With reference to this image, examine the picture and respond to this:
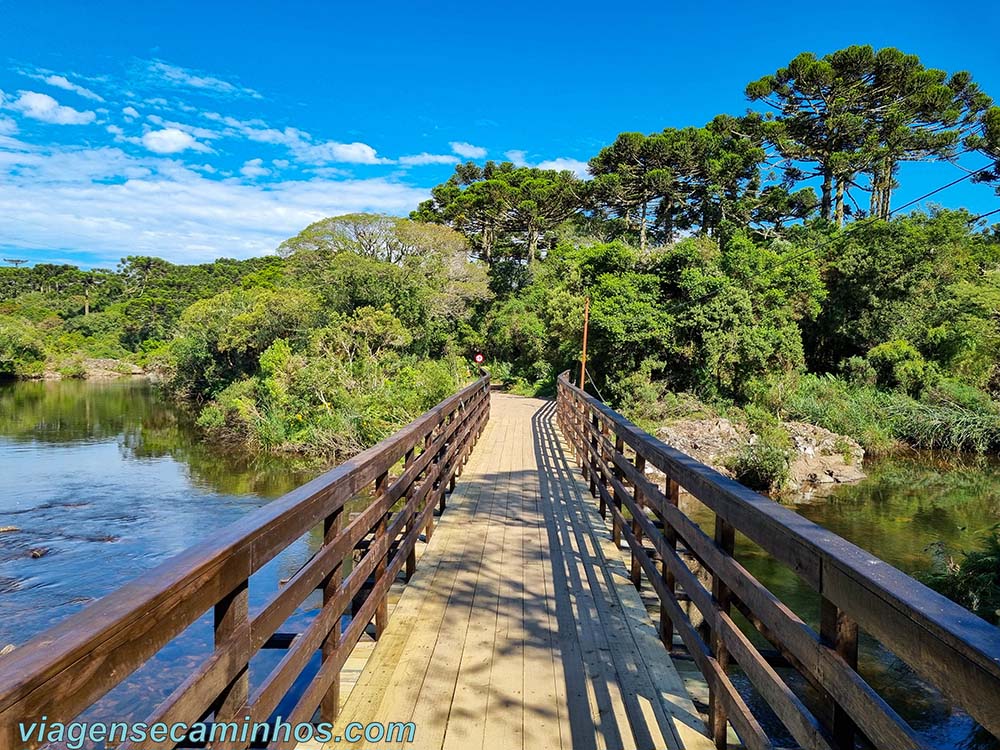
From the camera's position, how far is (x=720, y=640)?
7.26 ft

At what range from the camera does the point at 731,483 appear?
7.53 feet

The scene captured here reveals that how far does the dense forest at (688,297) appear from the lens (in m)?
18.7

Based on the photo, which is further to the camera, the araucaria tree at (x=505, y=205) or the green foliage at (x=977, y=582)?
the araucaria tree at (x=505, y=205)

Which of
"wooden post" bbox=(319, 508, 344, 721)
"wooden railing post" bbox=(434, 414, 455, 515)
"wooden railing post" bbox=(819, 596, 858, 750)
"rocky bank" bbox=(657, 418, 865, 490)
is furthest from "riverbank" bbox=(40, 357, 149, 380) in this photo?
"wooden railing post" bbox=(819, 596, 858, 750)

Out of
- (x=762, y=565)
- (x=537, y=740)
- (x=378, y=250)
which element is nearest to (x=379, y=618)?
(x=537, y=740)

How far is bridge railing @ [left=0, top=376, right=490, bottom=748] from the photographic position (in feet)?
2.98

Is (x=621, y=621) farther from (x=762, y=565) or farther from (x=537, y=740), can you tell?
(x=762, y=565)

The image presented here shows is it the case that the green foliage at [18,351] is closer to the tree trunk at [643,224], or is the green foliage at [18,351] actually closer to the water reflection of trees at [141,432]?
the water reflection of trees at [141,432]

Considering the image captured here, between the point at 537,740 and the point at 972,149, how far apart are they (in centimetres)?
3330

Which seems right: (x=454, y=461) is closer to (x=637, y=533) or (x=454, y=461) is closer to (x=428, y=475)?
(x=428, y=475)

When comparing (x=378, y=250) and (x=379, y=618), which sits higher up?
(x=378, y=250)

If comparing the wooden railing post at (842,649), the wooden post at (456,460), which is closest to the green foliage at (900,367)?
the wooden post at (456,460)

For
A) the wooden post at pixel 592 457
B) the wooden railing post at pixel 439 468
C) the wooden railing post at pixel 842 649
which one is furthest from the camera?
the wooden post at pixel 592 457

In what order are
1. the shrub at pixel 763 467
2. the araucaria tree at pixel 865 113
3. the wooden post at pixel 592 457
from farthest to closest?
the araucaria tree at pixel 865 113 → the shrub at pixel 763 467 → the wooden post at pixel 592 457
